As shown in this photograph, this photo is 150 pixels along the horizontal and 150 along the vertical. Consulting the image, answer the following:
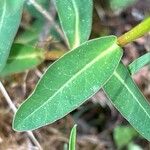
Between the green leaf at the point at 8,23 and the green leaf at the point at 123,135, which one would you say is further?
the green leaf at the point at 123,135

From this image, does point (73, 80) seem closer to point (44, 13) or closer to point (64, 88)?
point (64, 88)

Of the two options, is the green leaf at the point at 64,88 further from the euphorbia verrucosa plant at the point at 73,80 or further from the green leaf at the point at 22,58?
the green leaf at the point at 22,58

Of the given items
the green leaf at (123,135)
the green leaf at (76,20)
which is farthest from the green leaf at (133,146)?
the green leaf at (76,20)

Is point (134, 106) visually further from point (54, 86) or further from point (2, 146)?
point (2, 146)

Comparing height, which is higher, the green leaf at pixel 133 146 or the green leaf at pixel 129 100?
the green leaf at pixel 129 100

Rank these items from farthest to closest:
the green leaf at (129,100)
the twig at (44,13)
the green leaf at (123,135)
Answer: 1. the green leaf at (123,135)
2. the twig at (44,13)
3. the green leaf at (129,100)

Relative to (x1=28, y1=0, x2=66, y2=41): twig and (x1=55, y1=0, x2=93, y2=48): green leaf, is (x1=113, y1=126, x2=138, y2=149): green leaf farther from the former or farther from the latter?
(x1=55, y1=0, x2=93, y2=48): green leaf

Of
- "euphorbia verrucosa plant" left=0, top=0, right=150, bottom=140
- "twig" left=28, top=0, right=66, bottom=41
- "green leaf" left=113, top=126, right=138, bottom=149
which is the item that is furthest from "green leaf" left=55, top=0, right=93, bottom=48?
"green leaf" left=113, top=126, right=138, bottom=149

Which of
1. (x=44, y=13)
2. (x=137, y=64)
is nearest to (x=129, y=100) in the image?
(x=137, y=64)
